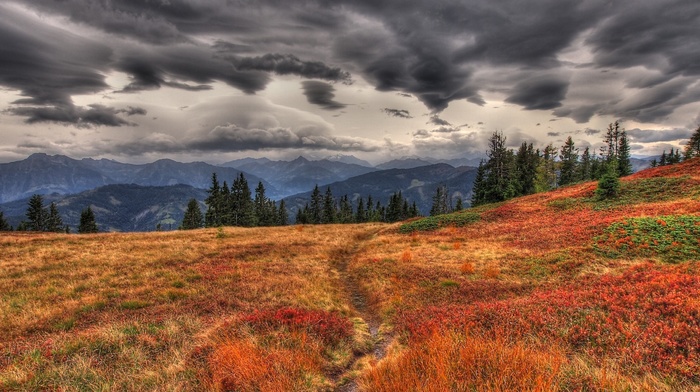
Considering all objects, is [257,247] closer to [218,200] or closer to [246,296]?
[246,296]

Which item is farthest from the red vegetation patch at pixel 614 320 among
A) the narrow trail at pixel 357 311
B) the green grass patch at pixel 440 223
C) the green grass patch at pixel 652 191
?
the green grass patch at pixel 440 223

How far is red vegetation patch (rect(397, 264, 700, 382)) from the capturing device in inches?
221

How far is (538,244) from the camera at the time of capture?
20250 millimetres

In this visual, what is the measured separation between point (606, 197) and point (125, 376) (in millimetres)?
41572

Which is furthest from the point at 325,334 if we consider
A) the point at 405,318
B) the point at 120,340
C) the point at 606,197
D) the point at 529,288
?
the point at 606,197

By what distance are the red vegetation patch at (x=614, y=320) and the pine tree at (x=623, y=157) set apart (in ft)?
302

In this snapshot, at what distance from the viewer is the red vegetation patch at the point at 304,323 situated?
8.49 metres

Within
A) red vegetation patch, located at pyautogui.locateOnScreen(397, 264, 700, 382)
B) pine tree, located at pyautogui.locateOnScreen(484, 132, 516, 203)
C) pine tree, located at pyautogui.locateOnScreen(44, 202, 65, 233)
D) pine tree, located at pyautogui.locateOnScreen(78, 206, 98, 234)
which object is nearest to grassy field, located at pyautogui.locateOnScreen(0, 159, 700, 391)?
red vegetation patch, located at pyautogui.locateOnScreen(397, 264, 700, 382)

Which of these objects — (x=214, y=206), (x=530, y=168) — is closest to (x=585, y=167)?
(x=530, y=168)

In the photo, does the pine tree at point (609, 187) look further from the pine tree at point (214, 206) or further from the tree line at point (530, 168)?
the pine tree at point (214, 206)

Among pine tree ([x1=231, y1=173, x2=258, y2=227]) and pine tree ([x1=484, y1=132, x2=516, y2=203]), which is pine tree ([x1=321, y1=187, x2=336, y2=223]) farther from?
pine tree ([x1=484, y1=132, x2=516, y2=203])

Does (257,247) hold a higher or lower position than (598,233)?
lower

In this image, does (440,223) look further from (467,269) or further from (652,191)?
(652,191)

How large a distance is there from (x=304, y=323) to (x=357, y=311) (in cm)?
431
